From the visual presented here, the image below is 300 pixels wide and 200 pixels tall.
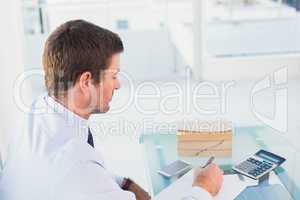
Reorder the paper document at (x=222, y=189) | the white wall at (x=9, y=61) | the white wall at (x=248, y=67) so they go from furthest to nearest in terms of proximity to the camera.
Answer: the white wall at (x=248, y=67) < the white wall at (x=9, y=61) < the paper document at (x=222, y=189)

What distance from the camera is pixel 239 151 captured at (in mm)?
1468

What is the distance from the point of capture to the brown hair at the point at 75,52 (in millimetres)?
1079

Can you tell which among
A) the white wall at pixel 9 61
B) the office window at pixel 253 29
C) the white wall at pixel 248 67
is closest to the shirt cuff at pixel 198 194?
the white wall at pixel 9 61

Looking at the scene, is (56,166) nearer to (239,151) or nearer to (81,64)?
(81,64)

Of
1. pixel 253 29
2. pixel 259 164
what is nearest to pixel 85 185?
pixel 259 164

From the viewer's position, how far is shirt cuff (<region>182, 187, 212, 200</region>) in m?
1.06

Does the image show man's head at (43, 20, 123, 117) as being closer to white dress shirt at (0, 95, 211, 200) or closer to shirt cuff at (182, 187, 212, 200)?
white dress shirt at (0, 95, 211, 200)

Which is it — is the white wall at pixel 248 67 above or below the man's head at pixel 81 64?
below

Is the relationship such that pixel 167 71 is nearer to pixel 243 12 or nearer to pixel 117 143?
pixel 243 12

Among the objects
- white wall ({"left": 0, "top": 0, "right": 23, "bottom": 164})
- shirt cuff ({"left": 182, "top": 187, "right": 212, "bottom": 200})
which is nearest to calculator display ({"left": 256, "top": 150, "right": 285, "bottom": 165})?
shirt cuff ({"left": 182, "top": 187, "right": 212, "bottom": 200})

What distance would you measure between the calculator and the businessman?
15 cm

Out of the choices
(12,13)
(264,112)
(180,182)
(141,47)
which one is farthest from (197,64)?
(180,182)

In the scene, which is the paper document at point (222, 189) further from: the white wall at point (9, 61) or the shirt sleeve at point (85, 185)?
the white wall at point (9, 61)

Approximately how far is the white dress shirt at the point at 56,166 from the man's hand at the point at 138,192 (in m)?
0.25
